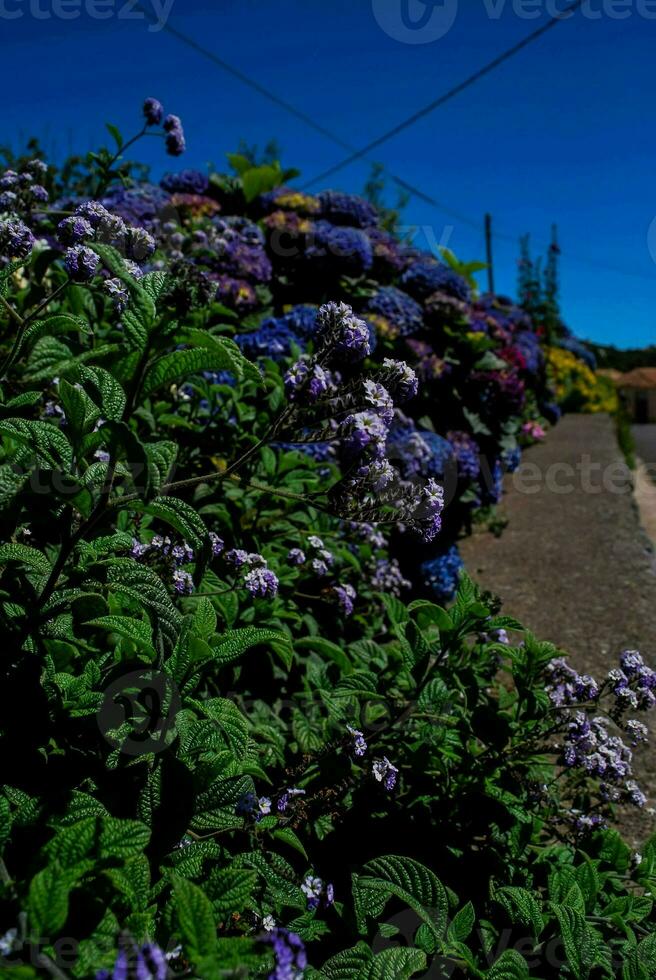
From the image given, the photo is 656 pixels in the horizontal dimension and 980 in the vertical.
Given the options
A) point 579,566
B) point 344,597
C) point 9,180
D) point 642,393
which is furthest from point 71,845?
point 642,393

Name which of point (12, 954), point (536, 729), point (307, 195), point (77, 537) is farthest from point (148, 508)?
point (307, 195)

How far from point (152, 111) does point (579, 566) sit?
3707 mm

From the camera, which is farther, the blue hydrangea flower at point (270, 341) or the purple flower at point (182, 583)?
the blue hydrangea flower at point (270, 341)

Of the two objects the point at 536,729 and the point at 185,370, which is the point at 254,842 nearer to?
the point at 536,729

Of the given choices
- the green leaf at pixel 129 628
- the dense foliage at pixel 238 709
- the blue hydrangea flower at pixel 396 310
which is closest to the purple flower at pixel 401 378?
the dense foliage at pixel 238 709

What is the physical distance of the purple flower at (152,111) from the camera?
2.17m

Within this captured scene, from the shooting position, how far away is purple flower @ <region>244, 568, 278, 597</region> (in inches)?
70.7

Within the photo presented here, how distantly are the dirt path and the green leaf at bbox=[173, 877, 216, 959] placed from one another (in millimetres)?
1815

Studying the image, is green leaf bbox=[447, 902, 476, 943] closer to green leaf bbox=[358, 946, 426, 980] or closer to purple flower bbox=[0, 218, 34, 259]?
green leaf bbox=[358, 946, 426, 980]

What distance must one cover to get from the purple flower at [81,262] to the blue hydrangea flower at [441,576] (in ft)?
8.43

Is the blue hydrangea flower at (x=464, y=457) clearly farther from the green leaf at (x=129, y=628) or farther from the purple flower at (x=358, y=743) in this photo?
the green leaf at (x=129, y=628)

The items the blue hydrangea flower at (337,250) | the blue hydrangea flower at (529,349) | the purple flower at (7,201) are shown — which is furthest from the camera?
the blue hydrangea flower at (529,349)

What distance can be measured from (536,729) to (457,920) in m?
0.55

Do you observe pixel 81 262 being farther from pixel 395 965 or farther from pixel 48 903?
pixel 395 965
